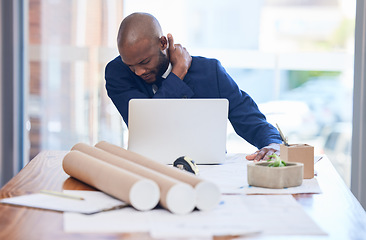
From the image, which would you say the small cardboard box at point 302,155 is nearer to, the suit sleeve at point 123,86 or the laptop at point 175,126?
the laptop at point 175,126

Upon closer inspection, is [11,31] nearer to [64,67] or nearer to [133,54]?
[64,67]

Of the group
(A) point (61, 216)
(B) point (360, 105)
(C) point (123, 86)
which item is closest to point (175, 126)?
(A) point (61, 216)

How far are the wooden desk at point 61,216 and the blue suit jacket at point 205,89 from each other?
685 mm

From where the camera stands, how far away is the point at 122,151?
141 cm

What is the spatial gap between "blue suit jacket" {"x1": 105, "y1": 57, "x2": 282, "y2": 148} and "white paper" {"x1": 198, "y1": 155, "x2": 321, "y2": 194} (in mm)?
505

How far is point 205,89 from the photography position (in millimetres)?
2307

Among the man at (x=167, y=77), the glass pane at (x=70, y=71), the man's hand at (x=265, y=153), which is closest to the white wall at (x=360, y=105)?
the man at (x=167, y=77)

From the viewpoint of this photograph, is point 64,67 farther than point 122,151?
Yes

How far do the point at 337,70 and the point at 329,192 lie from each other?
102 inches

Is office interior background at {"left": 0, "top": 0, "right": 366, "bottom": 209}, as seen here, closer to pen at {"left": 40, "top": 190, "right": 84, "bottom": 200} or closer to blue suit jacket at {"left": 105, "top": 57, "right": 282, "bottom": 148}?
blue suit jacket at {"left": 105, "top": 57, "right": 282, "bottom": 148}

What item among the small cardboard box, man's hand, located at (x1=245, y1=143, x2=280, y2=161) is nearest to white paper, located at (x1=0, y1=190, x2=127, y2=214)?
the small cardboard box

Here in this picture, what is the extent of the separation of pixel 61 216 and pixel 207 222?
294 mm

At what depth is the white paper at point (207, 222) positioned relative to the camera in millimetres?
945

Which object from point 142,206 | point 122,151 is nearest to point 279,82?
point 122,151
